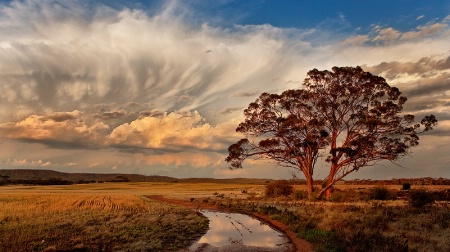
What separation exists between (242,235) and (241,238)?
111 cm

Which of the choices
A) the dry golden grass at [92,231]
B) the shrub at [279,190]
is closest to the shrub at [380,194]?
A: the shrub at [279,190]

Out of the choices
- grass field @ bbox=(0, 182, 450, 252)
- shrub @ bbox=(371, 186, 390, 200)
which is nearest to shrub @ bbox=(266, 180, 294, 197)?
shrub @ bbox=(371, 186, 390, 200)

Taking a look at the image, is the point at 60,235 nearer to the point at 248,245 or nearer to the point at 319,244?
the point at 248,245

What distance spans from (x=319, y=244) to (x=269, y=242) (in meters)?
2.97

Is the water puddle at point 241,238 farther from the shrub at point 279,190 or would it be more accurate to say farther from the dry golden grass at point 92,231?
the shrub at point 279,190

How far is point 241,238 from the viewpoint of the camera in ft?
70.5

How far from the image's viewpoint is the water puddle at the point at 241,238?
18.4 m

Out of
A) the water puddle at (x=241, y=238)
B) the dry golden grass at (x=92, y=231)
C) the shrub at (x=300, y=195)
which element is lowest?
the water puddle at (x=241, y=238)

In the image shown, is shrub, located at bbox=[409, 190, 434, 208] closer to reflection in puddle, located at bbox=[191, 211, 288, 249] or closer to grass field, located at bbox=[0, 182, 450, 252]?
grass field, located at bbox=[0, 182, 450, 252]

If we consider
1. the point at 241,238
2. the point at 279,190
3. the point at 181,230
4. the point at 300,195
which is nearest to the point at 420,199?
the point at 241,238

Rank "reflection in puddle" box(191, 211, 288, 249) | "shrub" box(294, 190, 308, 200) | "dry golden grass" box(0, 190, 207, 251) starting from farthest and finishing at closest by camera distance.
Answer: "shrub" box(294, 190, 308, 200) → "reflection in puddle" box(191, 211, 288, 249) → "dry golden grass" box(0, 190, 207, 251)

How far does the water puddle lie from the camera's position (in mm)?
18384

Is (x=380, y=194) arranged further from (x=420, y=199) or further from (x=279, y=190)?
(x=279, y=190)

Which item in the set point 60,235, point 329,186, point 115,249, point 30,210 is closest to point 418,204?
point 329,186
